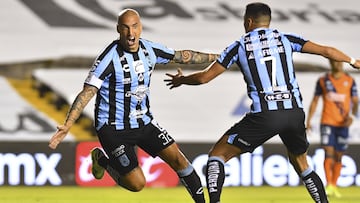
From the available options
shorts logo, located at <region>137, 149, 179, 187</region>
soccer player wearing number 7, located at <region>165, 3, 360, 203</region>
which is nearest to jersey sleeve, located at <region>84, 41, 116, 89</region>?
soccer player wearing number 7, located at <region>165, 3, 360, 203</region>

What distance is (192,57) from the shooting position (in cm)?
910

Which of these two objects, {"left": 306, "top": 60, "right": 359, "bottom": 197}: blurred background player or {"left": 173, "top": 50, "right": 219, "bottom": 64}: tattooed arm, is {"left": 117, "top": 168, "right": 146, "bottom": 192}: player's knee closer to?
{"left": 173, "top": 50, "right": 219, "bottom": 64}: tattooed arm

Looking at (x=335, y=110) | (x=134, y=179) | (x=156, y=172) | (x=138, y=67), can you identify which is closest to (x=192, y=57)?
(x=138, y=67)

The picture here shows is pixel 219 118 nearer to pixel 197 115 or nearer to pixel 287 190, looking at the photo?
pixel 197 115

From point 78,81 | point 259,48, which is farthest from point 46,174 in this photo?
point 259,48

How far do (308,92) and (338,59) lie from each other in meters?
9.60

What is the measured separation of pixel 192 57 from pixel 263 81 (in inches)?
44.4

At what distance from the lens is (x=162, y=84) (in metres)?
17.5

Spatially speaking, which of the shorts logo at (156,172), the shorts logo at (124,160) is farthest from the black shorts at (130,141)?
the shorts logo at (156,172)

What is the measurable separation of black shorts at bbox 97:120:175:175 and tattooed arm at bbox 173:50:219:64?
2.08ft

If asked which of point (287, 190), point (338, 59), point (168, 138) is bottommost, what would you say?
point (287, 190)

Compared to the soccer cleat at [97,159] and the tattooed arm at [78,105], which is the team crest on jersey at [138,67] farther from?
the soccer cleat at [97,159]

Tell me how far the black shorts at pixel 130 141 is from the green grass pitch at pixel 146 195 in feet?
10.8

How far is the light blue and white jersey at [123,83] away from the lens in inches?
334
